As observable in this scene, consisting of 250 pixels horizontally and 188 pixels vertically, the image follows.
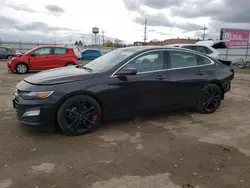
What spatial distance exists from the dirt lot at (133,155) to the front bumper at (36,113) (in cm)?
31

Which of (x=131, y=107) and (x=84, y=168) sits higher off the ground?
(x=131, y=107)

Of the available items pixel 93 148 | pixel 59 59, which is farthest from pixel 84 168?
pixel 59 59

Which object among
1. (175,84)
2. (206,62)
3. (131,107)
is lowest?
(131,107)

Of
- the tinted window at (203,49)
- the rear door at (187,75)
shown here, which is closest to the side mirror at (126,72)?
the rear door at (187,75)

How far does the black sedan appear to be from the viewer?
3869 mm

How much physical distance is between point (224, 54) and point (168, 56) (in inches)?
785

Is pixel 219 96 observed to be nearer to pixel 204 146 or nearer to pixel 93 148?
pixel 204 146

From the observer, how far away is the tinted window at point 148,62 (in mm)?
4537

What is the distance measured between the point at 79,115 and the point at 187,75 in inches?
95.2

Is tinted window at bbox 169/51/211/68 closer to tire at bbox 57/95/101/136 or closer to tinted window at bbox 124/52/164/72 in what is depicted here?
tinted window at bbox 124/52/164/72

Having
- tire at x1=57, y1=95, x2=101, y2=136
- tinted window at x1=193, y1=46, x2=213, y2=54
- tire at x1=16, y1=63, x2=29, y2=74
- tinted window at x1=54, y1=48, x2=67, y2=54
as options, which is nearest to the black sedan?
tire at x1=57, y1=95, x2=101, y2=136

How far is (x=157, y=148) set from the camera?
12.1 feet

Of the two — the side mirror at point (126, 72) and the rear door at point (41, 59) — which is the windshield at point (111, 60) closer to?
the side mirror at point (126, 72)

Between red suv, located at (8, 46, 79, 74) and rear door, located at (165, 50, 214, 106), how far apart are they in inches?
356
